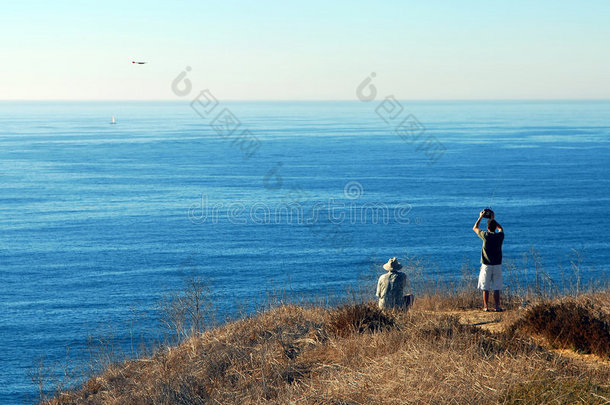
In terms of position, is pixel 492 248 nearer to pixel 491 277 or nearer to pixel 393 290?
→ pixel 491 277

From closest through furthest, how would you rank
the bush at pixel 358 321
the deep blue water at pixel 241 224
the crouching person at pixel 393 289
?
the bush at pixel 358 321 → the crouching person at pixel 393 289 → the deep blue water at pixel 241 224

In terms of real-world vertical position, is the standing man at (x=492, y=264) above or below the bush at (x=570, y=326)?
above

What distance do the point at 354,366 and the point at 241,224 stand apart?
198 ft

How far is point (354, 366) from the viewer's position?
846cm

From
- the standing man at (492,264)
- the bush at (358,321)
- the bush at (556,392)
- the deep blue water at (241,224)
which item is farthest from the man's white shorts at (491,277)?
the deep blue water at (241,224)

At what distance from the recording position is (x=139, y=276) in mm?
50000

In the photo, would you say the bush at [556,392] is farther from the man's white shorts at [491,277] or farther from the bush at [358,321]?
the man's white shorts at [491,277]

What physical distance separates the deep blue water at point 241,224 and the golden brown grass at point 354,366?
3.72m

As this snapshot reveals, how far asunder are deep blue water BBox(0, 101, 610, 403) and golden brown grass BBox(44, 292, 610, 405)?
12.2 feet

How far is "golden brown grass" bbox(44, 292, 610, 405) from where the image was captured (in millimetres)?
7156

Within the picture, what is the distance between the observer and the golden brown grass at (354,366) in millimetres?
7156

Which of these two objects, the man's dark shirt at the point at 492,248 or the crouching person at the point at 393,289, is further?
the man's dark shirt at the point at 492,248

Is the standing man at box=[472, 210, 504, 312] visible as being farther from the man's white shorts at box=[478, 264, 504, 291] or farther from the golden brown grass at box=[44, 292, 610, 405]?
the golden brown grass at box=[44, 292, 610, 405]

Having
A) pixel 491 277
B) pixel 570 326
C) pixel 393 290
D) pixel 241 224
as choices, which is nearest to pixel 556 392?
pixel 570 326
